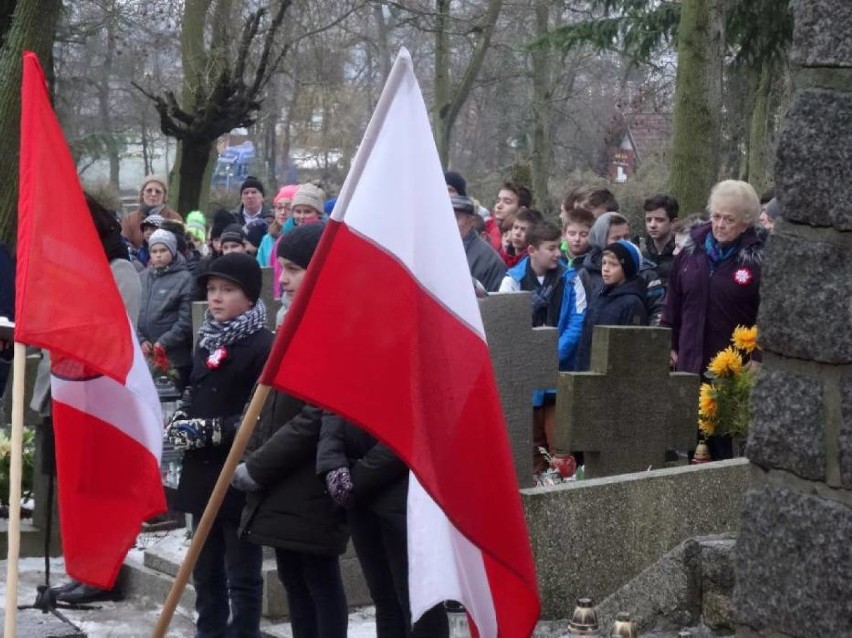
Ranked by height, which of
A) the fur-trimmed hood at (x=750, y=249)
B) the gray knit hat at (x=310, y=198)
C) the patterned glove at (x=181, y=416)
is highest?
the gray knit hat at (x=310, y=198)

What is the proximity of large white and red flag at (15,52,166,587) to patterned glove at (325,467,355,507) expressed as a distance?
1.86 feet

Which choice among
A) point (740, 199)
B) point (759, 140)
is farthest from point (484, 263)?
point (759, 140)

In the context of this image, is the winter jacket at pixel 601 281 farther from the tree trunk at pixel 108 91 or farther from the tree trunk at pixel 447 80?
the tree trunk at pixel 447 80

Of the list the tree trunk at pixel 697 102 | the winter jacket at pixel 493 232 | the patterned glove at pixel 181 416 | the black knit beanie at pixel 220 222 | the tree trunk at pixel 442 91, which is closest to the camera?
the patterned glove at pixel 181 416

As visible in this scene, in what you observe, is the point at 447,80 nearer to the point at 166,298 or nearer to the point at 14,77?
the point at 14,77

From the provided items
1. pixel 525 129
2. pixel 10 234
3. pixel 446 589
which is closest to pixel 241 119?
pixel 10 234

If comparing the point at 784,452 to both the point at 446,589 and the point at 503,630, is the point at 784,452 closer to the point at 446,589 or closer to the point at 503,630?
the point at 503,630

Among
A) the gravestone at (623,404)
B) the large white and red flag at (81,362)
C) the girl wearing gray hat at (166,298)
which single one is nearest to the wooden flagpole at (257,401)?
the large white and red flag at (81,362)

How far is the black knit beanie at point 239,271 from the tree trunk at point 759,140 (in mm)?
16740

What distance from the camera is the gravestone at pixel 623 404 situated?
265 inches

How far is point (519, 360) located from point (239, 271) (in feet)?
3.93

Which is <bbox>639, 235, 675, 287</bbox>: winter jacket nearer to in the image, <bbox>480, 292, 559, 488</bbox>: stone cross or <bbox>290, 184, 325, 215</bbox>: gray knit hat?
<bbox>290, 184, 325, 215</bbox>: gray knit hat

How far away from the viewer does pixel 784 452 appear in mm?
3318

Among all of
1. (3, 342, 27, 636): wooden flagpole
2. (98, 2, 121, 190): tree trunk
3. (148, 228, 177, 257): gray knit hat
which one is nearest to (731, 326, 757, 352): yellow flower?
(3, 342, 27, 636): wooden flagpole
